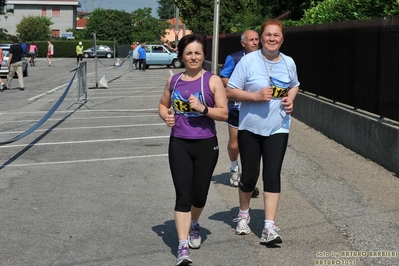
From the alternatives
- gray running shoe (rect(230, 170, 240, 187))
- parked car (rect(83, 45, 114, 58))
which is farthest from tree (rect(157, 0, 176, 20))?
gray running shoe (rect(230, 170, 240, 187))

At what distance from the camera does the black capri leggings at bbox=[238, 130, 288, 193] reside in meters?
6.34

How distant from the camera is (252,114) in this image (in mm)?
6336

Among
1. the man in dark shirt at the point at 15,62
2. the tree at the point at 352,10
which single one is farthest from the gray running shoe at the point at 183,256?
the man in dark shirt at the point at 15,62

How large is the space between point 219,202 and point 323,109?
236 inches

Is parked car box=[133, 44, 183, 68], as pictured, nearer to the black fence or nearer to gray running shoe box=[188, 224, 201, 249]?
the black fence

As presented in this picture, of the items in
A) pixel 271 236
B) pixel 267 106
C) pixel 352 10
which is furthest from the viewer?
pixel 352 10

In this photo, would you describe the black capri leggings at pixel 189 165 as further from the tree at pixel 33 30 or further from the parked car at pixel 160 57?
the tree at pixel 33 30

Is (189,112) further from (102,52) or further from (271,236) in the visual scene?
(102,52)

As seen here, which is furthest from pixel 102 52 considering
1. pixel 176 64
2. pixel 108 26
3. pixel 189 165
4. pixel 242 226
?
pixel 189 165

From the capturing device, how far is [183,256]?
5703mm

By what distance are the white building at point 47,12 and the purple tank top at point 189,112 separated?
349ft

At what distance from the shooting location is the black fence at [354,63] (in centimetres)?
1029

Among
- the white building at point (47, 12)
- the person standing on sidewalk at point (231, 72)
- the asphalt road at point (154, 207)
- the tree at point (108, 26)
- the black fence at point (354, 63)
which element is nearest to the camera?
the asphalt road at point (154, 207)

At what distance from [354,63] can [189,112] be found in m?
6.86
